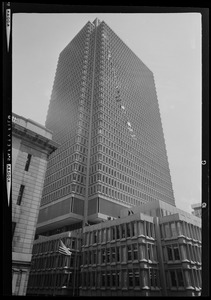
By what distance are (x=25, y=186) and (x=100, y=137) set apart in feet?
156

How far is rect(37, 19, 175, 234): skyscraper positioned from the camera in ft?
202

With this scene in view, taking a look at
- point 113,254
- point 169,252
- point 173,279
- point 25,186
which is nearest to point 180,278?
point 173,279

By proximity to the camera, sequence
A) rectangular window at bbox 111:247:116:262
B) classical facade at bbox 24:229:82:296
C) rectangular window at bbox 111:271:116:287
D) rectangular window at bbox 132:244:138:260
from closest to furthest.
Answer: rectangular window at bbox 132:244:138:260 < rectangular window at bbox 111:271:116:287 < rectangular window at bbox 111:247:116:262 < classical facade at bbox 24:229:82:296

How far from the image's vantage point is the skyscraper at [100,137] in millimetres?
61469

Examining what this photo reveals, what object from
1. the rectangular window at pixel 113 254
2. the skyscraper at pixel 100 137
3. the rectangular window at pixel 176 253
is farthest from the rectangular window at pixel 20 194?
the skyscraper at pixel 100 137

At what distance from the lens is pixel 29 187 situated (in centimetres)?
2150

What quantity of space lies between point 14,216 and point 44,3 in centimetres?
1707

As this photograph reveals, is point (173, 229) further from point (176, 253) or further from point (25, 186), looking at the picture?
point (25, 186)

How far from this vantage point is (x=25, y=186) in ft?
69.8

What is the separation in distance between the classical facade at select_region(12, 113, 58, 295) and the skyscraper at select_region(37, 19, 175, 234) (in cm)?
3524

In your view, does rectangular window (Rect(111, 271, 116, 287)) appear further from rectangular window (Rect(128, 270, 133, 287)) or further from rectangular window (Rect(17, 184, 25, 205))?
rectangular window (Rect(17, 184, 25, 205))

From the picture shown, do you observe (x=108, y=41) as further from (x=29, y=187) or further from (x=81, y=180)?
(x=29, y=187)

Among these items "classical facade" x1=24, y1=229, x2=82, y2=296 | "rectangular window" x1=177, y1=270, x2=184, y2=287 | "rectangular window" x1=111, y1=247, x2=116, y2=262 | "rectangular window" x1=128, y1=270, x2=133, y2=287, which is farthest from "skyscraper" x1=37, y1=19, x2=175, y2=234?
"rectangular window" x1=177, y1=270, x2=184, y2=287

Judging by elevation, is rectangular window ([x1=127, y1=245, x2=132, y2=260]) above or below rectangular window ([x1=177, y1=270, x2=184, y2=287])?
above
